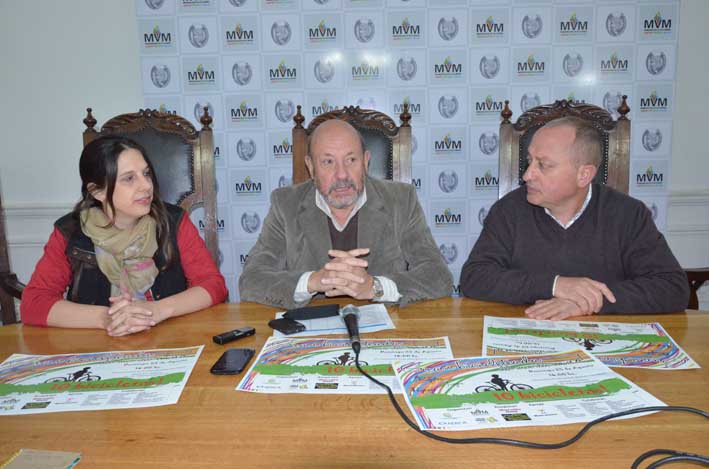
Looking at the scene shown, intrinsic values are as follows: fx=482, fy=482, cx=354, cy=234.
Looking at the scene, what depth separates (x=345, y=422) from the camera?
825 mm

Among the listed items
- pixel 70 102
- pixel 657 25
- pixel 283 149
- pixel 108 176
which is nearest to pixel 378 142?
pixel 108 176

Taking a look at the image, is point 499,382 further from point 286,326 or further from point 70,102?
point 70,102

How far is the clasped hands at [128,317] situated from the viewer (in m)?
1.28

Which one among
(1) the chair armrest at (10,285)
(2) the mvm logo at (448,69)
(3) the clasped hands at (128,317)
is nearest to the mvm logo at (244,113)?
(2) the mvm logo at (448,69)

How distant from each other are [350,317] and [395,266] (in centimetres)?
68

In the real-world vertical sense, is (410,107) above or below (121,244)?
above

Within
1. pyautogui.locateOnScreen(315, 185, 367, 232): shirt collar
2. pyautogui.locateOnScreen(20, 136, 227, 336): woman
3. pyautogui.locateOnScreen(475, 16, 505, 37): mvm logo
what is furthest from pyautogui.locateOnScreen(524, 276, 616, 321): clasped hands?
pyautogui.locateOnScreen(475, 16, 505, 37): mvm logo

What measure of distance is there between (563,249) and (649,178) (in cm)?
184

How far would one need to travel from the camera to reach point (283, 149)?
10.3ft

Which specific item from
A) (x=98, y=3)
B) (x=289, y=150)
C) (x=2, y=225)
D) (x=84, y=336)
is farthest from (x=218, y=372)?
(x=98, y=3)

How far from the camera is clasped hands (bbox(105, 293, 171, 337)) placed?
1.28 meters

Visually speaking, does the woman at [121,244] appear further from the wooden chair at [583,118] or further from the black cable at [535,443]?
the wooden chair at [583,118]

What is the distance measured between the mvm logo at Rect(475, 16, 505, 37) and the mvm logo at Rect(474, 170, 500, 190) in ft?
2.79

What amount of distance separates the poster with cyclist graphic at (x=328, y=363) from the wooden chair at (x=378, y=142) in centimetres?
106
